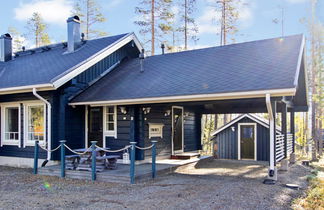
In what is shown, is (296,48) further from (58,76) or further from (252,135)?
(58,76)

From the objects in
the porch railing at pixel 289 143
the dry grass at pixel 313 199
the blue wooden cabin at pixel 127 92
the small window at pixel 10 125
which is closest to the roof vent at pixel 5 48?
the blue wooden cabin at pixel 127 92

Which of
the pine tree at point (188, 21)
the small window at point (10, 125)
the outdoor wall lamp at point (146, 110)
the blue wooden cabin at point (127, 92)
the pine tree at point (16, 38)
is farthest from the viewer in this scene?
the pine tree at point (16, 38)

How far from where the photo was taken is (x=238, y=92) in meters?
7.32

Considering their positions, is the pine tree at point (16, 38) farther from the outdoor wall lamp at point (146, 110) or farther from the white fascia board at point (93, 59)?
the outdoor wall lamp at point (146, 110)

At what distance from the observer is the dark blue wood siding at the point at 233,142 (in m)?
13.0

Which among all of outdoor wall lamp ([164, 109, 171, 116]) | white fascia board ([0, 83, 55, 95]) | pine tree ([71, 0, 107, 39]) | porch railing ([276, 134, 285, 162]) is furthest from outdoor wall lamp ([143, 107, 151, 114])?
pine tree ([71, 0, 107, 39])

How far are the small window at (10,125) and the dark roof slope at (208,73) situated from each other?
2594 mm

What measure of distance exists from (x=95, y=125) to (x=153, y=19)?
36.4 feet

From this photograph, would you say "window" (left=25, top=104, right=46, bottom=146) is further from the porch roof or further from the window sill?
the porch roof

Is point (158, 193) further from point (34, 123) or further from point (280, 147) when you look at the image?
point (34, 123)

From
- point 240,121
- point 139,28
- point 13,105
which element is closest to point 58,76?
point 13,105

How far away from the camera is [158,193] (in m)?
6.45

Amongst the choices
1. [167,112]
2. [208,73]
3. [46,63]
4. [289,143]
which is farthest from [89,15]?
[289,143]

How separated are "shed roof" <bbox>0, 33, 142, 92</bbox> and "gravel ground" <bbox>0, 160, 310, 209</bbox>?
111 inches
